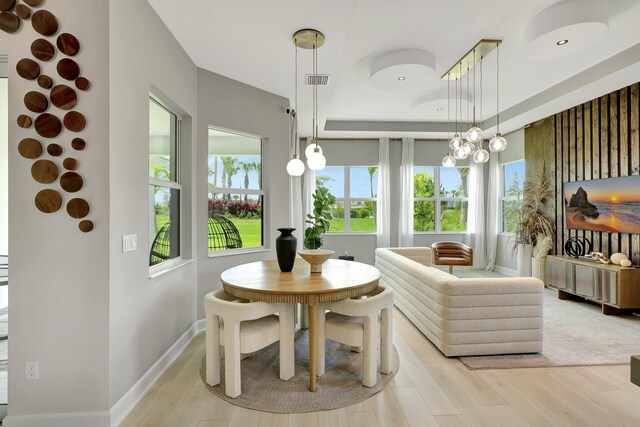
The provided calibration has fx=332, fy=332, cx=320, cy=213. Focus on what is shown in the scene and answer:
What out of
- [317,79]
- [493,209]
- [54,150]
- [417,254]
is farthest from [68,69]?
[493,209]

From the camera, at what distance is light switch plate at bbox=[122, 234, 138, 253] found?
7.04ft

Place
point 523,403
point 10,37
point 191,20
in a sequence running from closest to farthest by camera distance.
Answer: point 10,37
point 523,403
point 191,20

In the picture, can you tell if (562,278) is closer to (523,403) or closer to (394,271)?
(394,271)

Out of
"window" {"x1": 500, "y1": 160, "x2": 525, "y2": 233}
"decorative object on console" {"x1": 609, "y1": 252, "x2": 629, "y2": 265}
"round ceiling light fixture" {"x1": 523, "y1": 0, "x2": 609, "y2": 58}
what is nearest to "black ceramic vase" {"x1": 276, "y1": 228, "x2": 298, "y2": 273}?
"round ceiling light fixture" {"x1": 523, "y1": 0, "x2": 609, "y2": 58}

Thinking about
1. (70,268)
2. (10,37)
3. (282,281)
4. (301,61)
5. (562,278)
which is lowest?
(562,278)

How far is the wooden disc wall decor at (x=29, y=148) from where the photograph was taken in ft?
6.21

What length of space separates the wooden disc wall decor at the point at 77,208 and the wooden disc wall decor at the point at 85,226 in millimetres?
40

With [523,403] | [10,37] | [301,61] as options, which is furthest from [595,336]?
[10,37]

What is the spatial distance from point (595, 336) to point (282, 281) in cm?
329

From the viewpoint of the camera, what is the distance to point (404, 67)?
358 centimetres

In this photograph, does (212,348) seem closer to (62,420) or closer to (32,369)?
(62,420)

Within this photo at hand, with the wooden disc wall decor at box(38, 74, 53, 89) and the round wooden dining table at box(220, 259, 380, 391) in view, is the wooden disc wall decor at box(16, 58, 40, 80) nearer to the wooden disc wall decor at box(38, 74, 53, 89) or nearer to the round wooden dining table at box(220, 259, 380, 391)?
the wooden disc wall decor at box(38, 74, 53, 89)

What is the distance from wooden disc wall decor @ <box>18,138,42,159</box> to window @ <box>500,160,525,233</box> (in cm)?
661

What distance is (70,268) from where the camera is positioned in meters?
1.96
